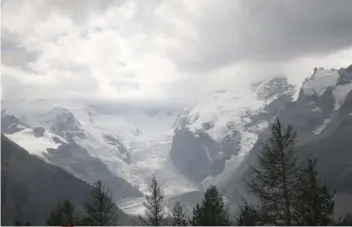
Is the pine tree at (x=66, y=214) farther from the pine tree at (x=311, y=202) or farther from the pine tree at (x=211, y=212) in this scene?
the pine tree at (x=311, y=202)

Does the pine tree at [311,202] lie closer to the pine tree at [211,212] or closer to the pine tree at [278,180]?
the pine tree at [278,180]

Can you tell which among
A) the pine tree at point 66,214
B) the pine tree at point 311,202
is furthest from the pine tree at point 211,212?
the pine tree at point 66,214

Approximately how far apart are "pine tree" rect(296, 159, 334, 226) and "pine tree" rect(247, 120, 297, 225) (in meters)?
0.62

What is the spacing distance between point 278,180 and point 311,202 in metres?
3.67

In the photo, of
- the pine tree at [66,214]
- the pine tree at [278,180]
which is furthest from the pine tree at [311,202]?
the pine tree at [66,214]

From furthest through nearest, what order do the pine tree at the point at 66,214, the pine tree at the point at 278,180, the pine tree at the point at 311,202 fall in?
the pine tree at the point at 66,214, the pine tree at the point at 311,202, the pine tree at the point at 278,180

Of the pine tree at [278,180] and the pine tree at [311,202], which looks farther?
the pine tree at [311,202]

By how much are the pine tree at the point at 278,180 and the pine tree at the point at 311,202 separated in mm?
619

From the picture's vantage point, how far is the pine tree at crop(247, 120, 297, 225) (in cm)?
3416

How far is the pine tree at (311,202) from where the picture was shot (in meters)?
34.8

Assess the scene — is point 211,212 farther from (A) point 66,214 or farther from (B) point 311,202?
(B) point 311,202

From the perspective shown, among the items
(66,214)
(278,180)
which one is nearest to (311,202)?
(278,180)

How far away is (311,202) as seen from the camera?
36969mm

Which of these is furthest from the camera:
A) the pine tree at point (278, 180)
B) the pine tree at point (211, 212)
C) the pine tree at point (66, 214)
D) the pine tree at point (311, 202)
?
the pine tree at point (66, 214)
